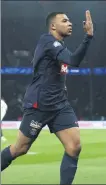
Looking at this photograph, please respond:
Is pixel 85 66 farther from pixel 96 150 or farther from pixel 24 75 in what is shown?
pixel 96 150

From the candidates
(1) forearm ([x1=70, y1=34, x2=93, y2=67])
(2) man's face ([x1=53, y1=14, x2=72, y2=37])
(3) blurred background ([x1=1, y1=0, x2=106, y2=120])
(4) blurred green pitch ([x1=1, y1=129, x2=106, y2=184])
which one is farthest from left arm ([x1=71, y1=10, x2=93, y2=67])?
(3) blurred background ([x1=1, y1=0, x2=106, y2=120])

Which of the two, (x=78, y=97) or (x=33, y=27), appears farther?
(x=78, y=97)

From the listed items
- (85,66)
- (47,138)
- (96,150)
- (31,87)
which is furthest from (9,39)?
(31,87)

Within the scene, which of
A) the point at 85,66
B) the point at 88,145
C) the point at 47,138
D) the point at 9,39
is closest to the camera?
the point at 88,145

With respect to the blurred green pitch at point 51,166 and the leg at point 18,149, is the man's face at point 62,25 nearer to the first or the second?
the leg at point 18,149

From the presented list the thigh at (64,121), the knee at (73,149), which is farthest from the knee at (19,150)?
the knee at (73,149)

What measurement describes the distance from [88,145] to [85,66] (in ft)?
17.6

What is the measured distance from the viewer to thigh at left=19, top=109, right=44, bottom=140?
16.9ft

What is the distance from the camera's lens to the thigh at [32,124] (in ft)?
16.9

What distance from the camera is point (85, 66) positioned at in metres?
14.7

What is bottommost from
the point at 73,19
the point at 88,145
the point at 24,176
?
the point at 88,145

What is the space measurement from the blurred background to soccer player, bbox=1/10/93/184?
832cm

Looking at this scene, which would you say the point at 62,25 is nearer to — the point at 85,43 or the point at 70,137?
the point at 85,43

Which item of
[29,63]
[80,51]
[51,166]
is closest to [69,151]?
[80,51]
